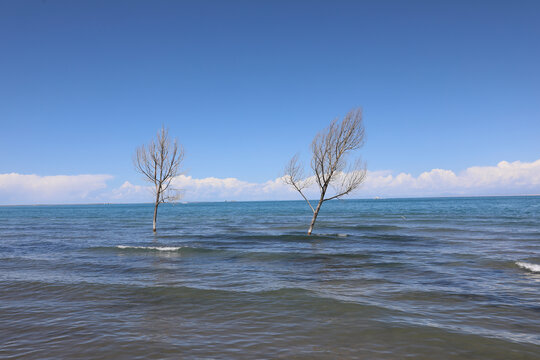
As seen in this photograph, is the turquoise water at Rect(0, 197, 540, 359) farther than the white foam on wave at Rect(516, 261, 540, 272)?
No

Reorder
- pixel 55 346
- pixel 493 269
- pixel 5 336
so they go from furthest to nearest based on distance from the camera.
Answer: pixel 493 269 < pixel 5 336 < pixel 55 346

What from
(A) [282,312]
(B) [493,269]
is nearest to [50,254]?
(A) [282,312]

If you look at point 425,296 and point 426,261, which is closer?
point 425,296

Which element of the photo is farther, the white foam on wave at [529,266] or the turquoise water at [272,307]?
the white foam on wave at [529,266]

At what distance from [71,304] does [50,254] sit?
12.0 metres

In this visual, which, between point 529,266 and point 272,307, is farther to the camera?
point 529,266

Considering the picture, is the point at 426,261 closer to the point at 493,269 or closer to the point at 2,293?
the point at 493,269

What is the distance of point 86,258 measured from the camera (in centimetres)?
1731

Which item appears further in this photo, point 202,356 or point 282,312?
point 282,312

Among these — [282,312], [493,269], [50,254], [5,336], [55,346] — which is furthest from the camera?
[50,254]

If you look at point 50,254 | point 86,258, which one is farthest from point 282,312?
point 50,254

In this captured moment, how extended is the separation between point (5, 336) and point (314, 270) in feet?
35.1

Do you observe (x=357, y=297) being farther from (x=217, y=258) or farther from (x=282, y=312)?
(x=217, y=258)

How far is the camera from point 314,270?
551 inches
